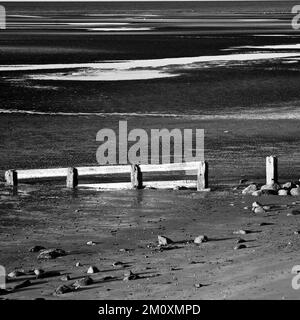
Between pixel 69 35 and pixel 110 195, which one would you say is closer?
pixel 110 195

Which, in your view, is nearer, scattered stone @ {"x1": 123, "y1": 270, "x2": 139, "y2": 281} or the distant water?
scattered stone @ {"x1": 123, "y1": 270, "x2": 139, "y2": 281}

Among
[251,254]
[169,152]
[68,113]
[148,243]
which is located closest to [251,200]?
[148,243]

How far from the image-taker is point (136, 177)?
87.0ft

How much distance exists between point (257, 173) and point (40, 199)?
22.7 feet

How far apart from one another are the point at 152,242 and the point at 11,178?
8.41 meters

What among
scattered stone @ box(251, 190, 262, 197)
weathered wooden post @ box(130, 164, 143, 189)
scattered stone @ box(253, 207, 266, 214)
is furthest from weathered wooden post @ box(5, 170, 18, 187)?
scattered stone @ box(253, 207, 266, 214)

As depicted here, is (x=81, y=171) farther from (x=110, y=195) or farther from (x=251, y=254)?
(x=251, y=254)

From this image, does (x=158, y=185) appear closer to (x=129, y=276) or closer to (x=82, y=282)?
(x=129, y=276)

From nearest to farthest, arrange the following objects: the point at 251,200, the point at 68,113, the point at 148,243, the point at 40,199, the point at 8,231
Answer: the point at 148,243 → the point at 8,231 → the point at 251,200 → the point at 40,199 → the point at 68,113

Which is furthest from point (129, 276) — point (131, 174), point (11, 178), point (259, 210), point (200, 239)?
point (11, 178)

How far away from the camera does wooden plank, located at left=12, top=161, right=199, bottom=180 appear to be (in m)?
26.6

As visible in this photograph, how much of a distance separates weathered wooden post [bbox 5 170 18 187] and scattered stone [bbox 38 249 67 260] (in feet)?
27.5

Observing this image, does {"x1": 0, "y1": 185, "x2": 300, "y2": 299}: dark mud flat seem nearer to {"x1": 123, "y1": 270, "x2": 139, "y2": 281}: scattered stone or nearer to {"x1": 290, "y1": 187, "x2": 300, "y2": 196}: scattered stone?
{"x1": 123, "y1": 270, "x2": 139, "y2": 281}: scattered stone

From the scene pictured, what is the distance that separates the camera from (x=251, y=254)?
18141mm
